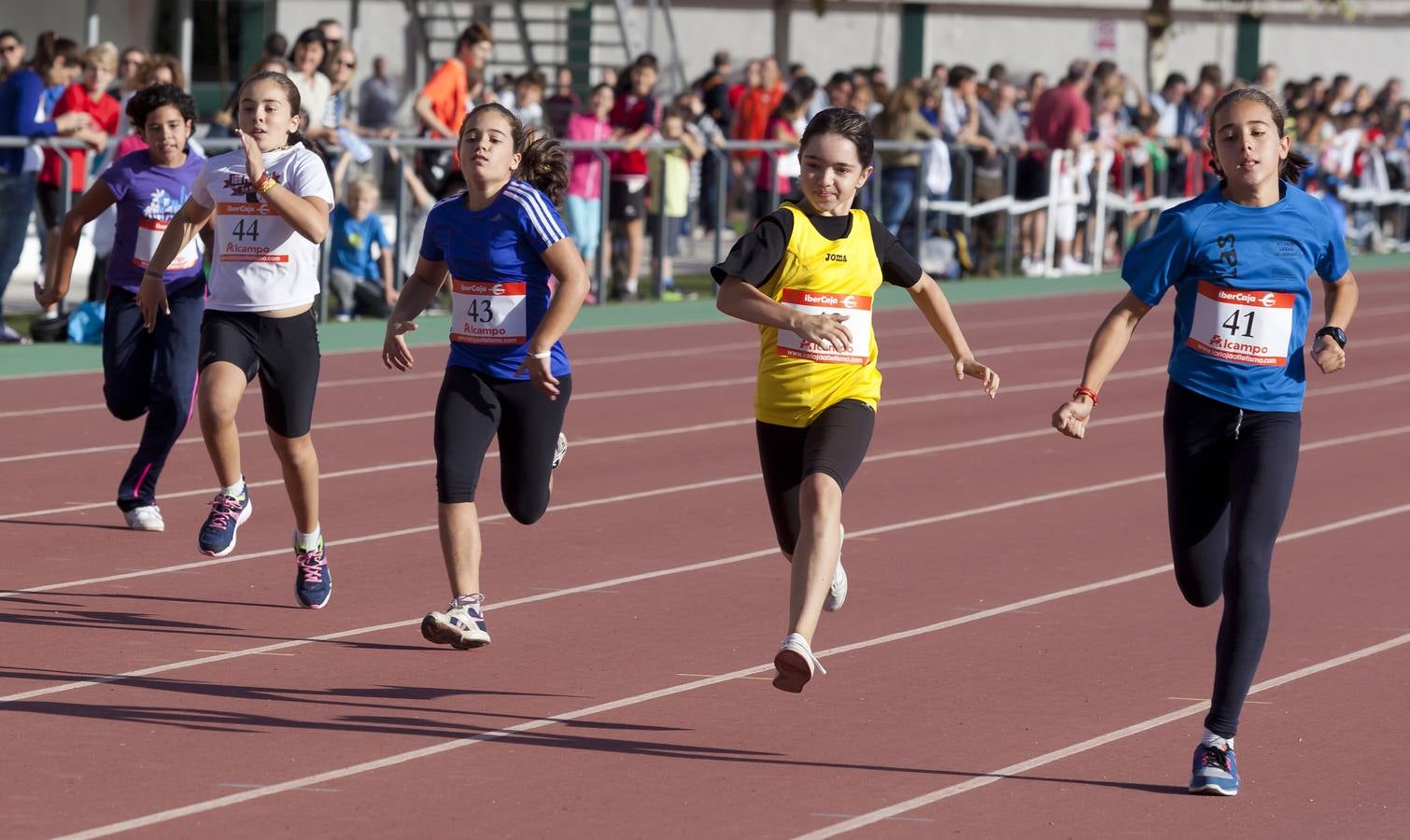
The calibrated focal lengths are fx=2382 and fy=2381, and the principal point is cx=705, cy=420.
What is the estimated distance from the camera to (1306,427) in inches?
551

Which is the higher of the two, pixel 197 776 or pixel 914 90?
pixel 914 90

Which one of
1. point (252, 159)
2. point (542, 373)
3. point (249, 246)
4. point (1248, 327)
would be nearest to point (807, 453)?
point (542, 373)

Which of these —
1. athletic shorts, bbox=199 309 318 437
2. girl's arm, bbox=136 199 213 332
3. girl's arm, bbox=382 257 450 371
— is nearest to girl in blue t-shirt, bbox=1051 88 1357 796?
girl's arm, bbox=382 257 450 371

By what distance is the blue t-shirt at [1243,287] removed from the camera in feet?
20.2

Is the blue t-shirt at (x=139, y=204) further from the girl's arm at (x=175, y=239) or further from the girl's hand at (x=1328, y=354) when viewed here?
the girl's hand at (x=1328, y=354)

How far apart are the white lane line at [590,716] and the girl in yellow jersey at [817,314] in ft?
1.79

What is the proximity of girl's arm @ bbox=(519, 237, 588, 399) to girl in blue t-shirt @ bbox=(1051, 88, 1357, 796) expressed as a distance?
169 cm

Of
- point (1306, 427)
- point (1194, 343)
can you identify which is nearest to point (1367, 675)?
point (1194, 343)

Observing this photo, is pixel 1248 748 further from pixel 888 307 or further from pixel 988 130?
pixel 988 130

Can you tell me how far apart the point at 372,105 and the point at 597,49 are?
31.2 feet

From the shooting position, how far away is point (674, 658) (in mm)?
7465

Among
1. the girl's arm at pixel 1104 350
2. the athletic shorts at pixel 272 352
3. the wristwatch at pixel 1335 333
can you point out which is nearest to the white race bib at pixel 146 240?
the athletic shorts at pixel 272 352

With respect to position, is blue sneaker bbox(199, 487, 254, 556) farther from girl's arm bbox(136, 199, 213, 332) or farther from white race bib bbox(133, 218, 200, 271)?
white race bib bbox(133, 218, 200, 271)

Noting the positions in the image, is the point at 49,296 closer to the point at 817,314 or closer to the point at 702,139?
the point at 817,314
